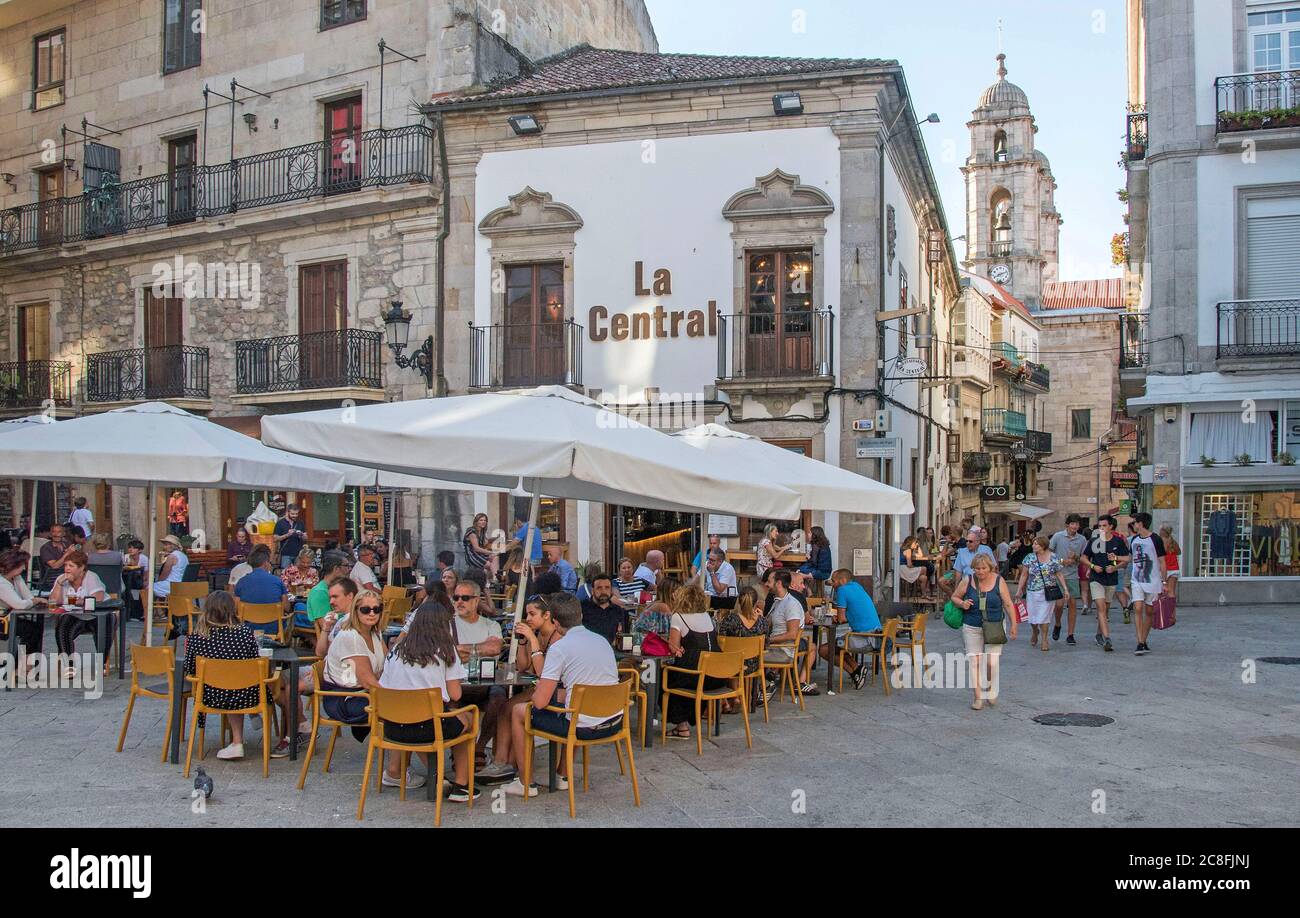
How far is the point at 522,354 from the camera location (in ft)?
61.4

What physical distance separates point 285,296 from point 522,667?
15.3 metres

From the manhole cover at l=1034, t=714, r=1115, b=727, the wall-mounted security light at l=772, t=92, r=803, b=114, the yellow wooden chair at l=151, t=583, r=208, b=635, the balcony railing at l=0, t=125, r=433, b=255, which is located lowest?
the manhole cover at l=1034, t=714, r=1115, b=727

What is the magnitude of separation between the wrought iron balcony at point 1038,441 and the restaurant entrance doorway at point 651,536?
2766 centimetres

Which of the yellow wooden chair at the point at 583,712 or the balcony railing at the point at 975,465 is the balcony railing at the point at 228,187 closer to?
the yellow wooden chair at the point at 583,712

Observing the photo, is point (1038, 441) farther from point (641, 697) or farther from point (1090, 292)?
point (641, 697)

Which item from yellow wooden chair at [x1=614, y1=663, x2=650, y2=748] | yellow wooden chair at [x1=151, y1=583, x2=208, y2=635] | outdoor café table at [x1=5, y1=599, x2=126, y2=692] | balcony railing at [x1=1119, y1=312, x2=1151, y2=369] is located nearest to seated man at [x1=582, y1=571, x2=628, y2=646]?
yellow wooden chair at [x1=614, y1=663, x2=650, y2=748]

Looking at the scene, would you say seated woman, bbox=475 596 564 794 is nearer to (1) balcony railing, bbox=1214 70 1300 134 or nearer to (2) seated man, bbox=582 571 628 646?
(2) seated man, bbox=582 571 628 646

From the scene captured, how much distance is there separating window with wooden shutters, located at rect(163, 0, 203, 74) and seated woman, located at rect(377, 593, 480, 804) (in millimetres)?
19370

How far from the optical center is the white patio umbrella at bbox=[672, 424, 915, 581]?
397 inches

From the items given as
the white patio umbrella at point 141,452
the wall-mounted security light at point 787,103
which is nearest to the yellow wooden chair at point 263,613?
the white patio umbrella at point 141,452

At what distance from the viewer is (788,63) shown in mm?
18578

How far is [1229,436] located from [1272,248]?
116 inches

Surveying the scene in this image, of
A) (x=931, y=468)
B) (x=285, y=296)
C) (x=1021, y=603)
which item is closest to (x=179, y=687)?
(x=1021, y=603)

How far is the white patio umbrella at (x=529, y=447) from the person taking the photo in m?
6.56
